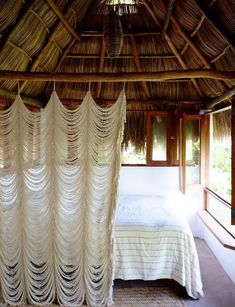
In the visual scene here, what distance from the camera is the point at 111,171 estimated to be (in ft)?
9.82

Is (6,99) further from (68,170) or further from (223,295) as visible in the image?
(223,295)

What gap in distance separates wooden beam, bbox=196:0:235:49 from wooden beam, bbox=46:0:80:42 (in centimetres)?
164

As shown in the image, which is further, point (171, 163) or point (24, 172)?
point (171, 163)

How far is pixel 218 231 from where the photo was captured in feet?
13.7

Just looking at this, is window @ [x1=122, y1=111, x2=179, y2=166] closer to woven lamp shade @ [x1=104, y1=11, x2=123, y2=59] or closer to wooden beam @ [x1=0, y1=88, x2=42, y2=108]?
wooden beam @ [x1=0, y1=88, x2=42, y2=108]

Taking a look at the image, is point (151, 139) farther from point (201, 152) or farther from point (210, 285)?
point (210, 285)

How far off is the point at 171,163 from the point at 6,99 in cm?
314

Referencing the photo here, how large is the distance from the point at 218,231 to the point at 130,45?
10.3 feet

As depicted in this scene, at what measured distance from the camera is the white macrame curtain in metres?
2.98

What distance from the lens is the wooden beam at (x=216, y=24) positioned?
342 cm

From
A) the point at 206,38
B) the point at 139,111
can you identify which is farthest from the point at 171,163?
the point at 206,38

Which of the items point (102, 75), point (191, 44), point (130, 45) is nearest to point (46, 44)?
point (130, 45)

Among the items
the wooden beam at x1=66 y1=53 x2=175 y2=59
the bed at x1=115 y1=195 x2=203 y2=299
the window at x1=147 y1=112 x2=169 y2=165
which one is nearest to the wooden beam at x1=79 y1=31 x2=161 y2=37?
the wooden beam at x1=66 y1=53 x2=175 y2=59

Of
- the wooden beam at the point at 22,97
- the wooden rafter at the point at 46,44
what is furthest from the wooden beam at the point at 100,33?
the wooden beam at the point at 22,97
